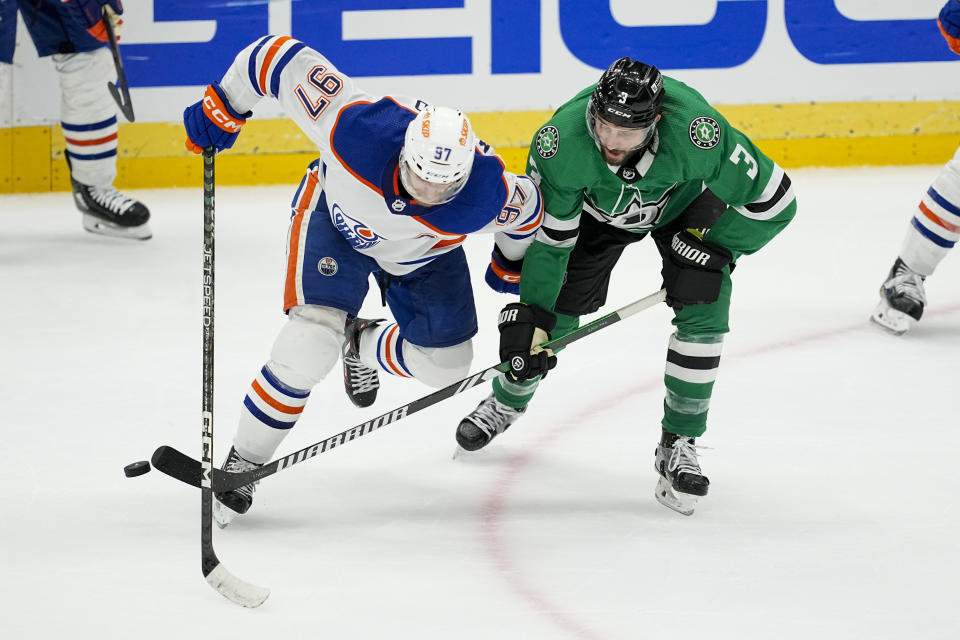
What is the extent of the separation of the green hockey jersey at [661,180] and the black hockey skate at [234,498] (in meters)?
0.77

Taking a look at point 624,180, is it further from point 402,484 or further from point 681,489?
point 402,484

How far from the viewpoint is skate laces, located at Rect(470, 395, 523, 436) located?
3.27 meters

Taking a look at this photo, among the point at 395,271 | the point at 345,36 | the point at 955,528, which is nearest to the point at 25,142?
the point at 345,36

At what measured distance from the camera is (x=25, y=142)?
6.14m

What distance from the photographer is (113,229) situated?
5473mm

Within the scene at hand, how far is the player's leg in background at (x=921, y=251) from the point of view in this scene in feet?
14.1

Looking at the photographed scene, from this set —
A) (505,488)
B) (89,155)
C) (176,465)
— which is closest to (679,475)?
(505,488)

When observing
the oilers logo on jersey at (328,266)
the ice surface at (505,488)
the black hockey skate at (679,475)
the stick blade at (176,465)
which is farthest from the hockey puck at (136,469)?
the black hockey skate at (679,475)

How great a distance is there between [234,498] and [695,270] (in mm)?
1175

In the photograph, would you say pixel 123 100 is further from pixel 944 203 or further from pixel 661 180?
Result: pixel 944 203

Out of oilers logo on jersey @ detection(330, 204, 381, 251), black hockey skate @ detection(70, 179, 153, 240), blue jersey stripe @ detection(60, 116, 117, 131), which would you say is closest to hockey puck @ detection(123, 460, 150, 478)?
oilers logo on jersey @ detection(330, 204, 381, 251)

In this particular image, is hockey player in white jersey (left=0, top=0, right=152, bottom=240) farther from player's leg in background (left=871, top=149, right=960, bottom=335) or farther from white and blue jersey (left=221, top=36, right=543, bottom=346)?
player's leg in background (left=871, top=149, right=960, bottom=335)

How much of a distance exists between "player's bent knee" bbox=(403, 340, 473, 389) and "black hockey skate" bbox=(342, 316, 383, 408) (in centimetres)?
23

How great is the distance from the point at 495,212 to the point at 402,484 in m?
0.78
